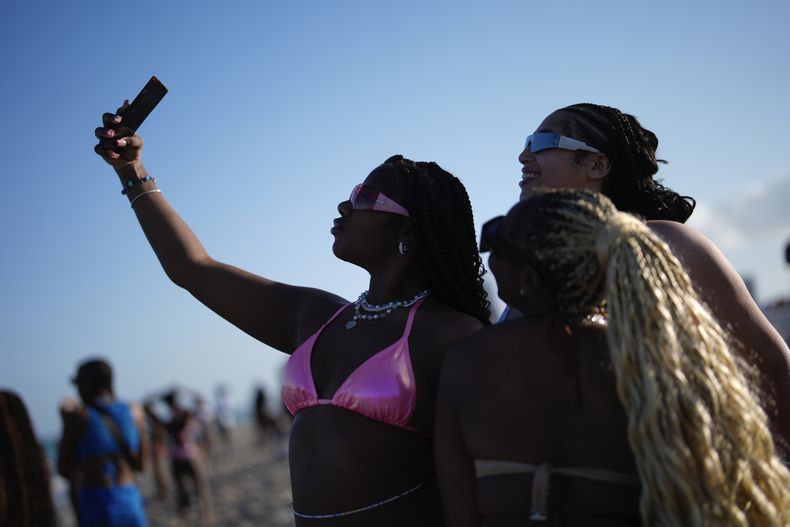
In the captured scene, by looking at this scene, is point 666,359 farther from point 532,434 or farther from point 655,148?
point 655,148

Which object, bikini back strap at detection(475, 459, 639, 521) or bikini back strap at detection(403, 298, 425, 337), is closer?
bikini back strap at detection(475, 459, 639, 521)

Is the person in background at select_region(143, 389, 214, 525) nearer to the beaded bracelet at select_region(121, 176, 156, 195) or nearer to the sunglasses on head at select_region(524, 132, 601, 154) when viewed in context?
the beaded bracelet at select_region(121, 176, 156, 195)

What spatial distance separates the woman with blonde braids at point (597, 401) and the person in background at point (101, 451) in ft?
16.8

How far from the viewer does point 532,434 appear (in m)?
2.01

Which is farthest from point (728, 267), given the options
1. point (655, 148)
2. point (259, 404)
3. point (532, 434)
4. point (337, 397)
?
point (259, 404)

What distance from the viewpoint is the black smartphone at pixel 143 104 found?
3.30 m

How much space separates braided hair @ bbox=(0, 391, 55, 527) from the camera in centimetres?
350

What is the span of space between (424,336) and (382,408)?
29cm

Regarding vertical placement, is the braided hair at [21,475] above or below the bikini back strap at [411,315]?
below

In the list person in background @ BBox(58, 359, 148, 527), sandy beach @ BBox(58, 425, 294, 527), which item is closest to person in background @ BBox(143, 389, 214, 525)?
sandy beach @ BBox(58, 425, 294, 527)

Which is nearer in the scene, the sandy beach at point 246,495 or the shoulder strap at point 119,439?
the shoulder strap at point 119,439

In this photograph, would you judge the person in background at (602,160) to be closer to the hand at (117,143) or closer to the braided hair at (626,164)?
the braided hair at (626,164)

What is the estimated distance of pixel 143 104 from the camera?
3338 mm

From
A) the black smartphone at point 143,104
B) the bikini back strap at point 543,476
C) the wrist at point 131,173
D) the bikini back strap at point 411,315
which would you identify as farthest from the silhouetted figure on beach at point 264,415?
the bikini back strap at point 543,476
